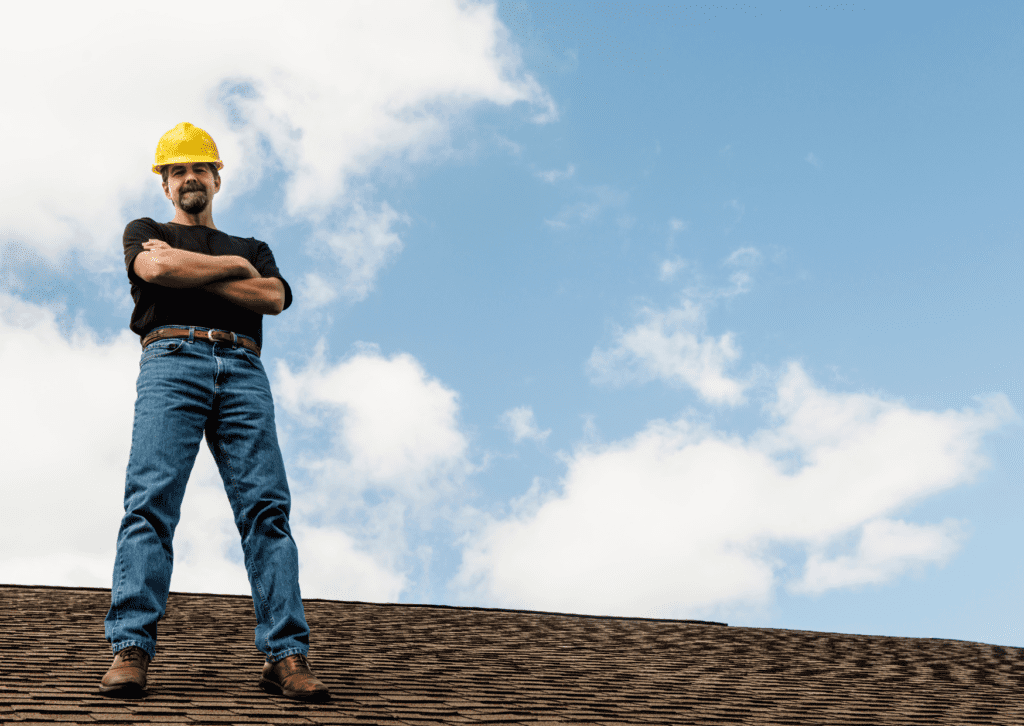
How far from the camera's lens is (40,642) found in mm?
4855

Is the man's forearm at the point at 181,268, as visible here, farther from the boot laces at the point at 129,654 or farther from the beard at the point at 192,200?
the boot laces at the point at 129,654

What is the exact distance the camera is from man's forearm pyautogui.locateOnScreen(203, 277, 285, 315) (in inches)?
133

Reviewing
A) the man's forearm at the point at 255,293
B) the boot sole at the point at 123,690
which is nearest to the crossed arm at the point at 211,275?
the man's forearm at the point at 255,293

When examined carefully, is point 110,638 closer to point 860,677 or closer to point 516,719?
point 516,719

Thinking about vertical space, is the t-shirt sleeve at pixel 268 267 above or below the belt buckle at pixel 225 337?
above

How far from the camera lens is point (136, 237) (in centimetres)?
349

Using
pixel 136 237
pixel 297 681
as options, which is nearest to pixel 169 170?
pixel 136 237

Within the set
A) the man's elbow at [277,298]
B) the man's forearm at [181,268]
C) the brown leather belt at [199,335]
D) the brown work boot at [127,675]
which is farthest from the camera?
the man's elbow at [277,298]

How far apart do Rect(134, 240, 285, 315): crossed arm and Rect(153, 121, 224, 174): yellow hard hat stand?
1.11 ft

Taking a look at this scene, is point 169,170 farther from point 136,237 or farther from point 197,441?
point 197,441

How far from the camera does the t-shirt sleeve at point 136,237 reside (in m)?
3.42

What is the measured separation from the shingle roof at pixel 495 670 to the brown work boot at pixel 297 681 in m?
0.04

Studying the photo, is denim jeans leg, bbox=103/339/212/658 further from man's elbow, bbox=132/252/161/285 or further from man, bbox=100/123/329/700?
man's elbow, bbox=132/252/161/285

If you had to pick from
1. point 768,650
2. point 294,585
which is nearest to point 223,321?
point 294,585
